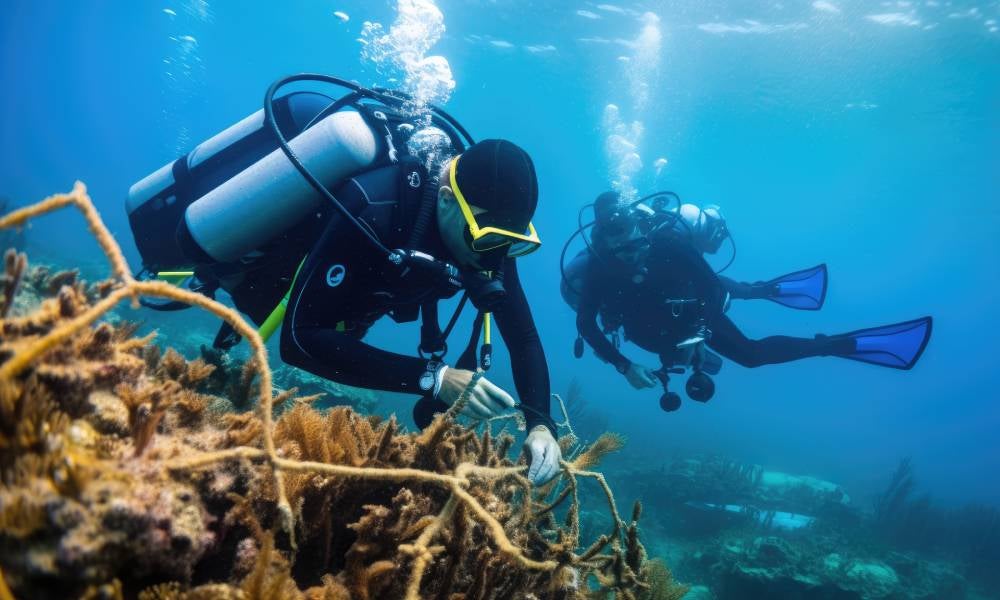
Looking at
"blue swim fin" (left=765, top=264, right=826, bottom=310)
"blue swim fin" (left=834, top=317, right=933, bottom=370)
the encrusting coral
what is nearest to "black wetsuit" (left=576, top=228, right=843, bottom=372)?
"blue swim fin" (left=834, top=317, right=933, bottom=370)

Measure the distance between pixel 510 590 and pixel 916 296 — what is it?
140m

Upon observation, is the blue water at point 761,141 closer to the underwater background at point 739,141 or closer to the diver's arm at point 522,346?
the underwater background at point 739,141

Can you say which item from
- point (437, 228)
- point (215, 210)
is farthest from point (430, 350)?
point (215, 210)

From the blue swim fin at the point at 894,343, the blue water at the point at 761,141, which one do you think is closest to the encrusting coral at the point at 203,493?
the blue swim fin at the point at 894,343

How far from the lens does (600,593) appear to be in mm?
2279

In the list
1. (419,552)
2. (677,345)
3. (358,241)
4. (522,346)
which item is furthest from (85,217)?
(677,345)

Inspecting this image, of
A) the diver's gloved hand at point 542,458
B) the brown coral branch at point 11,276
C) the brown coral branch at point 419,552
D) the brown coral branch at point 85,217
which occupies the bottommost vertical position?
the brown coral branch at point 419,552

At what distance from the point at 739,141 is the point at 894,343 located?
4594 cm

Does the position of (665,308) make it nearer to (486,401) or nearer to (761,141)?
(486,401)

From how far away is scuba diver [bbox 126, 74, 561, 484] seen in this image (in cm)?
279

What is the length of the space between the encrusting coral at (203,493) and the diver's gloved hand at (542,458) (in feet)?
0.69

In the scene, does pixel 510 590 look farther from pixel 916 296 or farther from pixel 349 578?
pixel 916 296

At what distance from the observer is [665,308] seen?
8.34 meters

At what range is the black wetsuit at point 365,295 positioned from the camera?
2760mm
